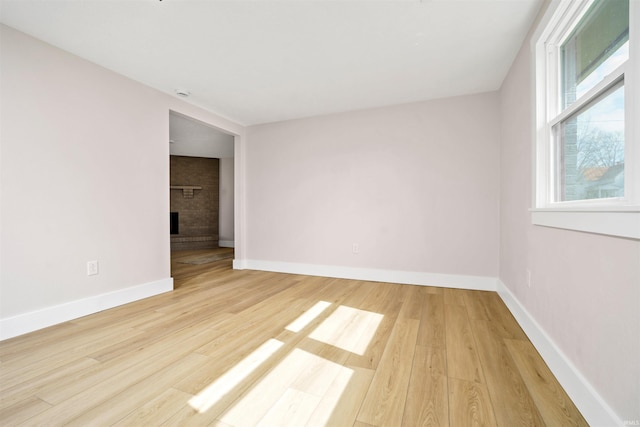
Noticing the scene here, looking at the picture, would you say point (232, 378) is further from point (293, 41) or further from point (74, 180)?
point (293, 41)

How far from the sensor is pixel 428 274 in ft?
10.8

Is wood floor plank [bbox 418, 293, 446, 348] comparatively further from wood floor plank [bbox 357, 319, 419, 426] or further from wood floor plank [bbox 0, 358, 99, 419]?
wood floor plank [bbox 0, 358, 99, 419]

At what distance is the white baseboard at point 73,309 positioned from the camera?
193 centimetres

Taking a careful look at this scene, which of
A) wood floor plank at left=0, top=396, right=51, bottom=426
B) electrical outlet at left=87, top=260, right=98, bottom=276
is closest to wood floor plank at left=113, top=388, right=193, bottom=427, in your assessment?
wood floor plank at left=0, top=396, right=51, bottom=426

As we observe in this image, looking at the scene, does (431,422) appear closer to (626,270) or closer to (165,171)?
(626,270)

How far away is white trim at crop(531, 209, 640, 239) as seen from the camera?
2.91ft

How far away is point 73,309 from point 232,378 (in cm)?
182

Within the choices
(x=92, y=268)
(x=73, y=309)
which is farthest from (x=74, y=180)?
(x=73, y=309)

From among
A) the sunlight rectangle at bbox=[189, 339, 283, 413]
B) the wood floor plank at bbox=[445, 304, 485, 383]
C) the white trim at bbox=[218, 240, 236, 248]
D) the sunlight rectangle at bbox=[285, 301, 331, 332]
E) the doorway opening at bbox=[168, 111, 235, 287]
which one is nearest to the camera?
the sunlight rectangle at bbox=[189, 339, 283, 413]

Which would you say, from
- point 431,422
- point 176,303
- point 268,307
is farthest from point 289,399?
point 176,303

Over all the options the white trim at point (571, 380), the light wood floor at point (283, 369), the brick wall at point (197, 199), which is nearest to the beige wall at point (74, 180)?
the light wood floor at point (283, 369)

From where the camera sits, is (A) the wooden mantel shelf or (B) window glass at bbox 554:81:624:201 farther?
(A) the wooden mantel shelf

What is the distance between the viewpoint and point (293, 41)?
2.12 metres

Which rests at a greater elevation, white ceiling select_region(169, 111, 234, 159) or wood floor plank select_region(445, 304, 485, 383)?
white ceiling select_region(169, 111, 234, 159)
